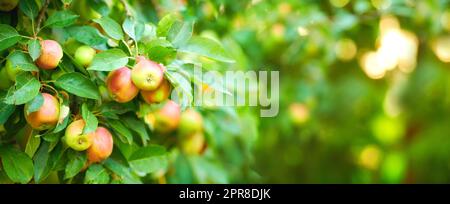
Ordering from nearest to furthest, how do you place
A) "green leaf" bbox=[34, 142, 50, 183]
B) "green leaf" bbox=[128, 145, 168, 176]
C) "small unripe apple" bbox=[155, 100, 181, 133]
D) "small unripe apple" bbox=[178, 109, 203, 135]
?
"green leaf" bbox=[34, 142, 50, 183]
"green leaf" bbox=[128, 145, 168, 176]
"small unripe apple" bbox=[155, 100, 181, 133]
"small unripe apple" bbox=[178, 109, 203, 135]

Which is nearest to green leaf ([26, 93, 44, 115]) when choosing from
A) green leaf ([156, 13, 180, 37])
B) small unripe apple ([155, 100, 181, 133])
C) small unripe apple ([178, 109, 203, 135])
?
green leaf ([156, 13, 180, 37])

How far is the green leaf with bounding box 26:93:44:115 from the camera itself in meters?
0.90

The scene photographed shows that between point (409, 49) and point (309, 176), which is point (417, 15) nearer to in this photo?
point (409, 49)

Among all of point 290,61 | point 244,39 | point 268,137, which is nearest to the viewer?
point 244,39

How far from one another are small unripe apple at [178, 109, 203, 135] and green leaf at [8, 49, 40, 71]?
1.79 feet

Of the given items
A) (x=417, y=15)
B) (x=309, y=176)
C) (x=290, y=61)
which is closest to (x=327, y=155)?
(x=309, y=176)

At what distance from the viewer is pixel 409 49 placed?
2797 millimetres

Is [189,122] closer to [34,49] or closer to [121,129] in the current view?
[121,129]

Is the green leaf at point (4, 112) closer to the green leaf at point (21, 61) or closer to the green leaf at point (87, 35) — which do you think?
the green leaf at point (21, 61)

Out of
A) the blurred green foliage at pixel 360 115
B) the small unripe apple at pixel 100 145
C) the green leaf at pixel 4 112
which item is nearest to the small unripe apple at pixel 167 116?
the small unripe apple at pixel 100 145

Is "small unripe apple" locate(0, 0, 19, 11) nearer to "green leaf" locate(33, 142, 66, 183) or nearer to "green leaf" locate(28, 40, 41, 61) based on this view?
"green leaf" locate(28, 40, 41, 61)

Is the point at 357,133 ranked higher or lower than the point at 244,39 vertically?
higher
